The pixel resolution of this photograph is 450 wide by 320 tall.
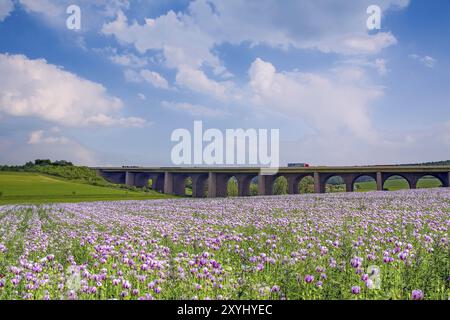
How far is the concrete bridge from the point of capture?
57719 millimetres

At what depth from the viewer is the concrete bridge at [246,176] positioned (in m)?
57.7

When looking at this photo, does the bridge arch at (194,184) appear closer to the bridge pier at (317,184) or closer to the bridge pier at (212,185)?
the bridge pier at (212,185)

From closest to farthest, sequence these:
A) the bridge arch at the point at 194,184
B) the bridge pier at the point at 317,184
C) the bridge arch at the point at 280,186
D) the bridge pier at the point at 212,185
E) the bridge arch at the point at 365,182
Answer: the bridge pier at the point at 317,184 → the bridge arch at the point at 365,182 → the bridge arch at the point at 280,186 → the bridge pier at the point at 212,185 → the bridge arch at the point at 194,184

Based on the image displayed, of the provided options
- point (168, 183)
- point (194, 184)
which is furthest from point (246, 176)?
point (168, 183)

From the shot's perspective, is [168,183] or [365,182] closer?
[168,183]

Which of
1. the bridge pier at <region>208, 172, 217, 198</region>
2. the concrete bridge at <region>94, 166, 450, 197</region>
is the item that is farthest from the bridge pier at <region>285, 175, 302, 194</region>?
the bridge pier at <region>208, 172, 217, 198</region>

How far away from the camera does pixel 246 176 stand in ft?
223

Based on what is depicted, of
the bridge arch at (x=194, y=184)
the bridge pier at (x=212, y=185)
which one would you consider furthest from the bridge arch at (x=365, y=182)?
the bridge arch at (x=194, y=184)

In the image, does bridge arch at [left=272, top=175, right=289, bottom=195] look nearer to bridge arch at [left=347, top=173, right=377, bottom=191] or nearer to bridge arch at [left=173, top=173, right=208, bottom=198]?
bridge arch at [left=347, top=173, right=377, bottom=191]

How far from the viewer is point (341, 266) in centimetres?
421

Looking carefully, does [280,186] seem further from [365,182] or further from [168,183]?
[365,182]
